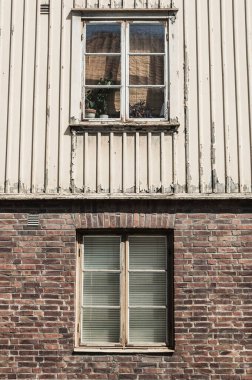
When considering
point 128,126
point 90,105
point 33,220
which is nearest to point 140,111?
point 128,126

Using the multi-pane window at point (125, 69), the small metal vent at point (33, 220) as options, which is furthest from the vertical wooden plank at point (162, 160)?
the small metal vent at point (33, 220)

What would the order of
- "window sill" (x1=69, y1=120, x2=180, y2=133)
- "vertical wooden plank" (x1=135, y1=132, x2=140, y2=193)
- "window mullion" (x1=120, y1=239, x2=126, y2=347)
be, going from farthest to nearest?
"window sill" (x1=69, y1=120, x2=180, y2=133), "vertical wooden plank" (x1=135, y1=132, x2=140, y2=193), "window mullion" (x1=120, y1=239, x2=126, y2=347)

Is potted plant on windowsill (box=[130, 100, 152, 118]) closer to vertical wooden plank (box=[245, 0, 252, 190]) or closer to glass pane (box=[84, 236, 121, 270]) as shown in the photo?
vertical wooden plank (box=[245, 0, 252, 190])

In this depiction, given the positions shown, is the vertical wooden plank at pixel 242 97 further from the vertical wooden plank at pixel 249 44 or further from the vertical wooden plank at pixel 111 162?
the vertical wooden plank at pixel 111 162

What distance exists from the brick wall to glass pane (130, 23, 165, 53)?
236 centimetres

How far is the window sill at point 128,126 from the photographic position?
8.34 m

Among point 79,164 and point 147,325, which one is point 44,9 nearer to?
point 79,164

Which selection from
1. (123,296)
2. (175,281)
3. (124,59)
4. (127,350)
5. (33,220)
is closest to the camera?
(127,350)

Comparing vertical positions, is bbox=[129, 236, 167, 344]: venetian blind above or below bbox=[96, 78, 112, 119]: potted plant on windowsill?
below

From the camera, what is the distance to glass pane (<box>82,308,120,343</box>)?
8039mm

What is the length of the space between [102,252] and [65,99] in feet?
7.47

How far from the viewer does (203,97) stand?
27.7ft

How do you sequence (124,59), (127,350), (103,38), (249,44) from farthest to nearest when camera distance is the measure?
(103,38)
(124,59)
(249,44)
(127,350)

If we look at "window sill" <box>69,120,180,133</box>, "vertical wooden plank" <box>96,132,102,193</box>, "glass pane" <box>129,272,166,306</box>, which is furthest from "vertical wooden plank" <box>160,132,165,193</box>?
"glass pane" <box>129,272,166,306</box>
